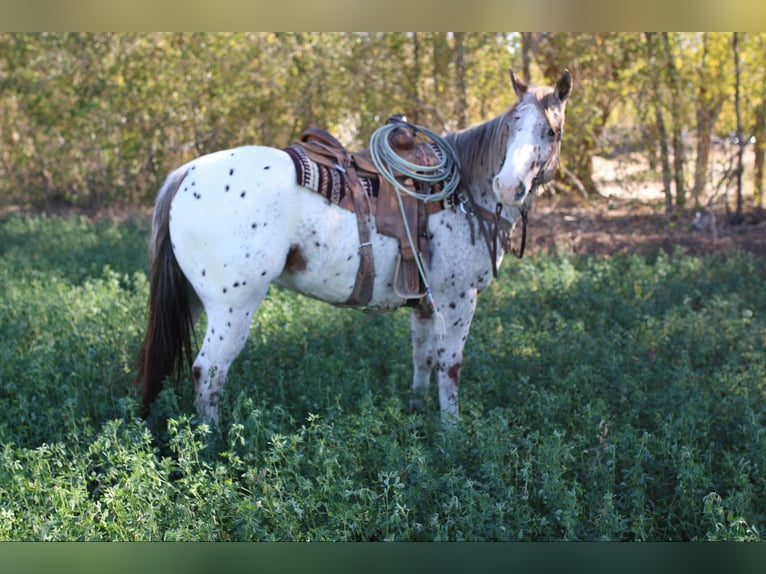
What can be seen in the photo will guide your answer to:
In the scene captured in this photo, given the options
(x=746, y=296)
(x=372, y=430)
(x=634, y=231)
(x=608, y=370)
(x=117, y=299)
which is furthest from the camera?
(x=634, y=231)

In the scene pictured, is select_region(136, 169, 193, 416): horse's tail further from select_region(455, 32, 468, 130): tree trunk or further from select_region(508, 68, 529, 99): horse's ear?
select_region(455, 32, 468, 130): tree trunk

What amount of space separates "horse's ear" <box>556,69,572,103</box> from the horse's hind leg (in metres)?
1.90

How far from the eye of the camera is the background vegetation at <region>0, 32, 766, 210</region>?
9.49 metres

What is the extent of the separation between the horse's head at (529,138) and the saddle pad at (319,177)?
0.82 meters

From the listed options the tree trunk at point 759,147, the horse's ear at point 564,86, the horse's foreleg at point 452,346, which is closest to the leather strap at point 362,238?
the horse's foreleg at point 452,346

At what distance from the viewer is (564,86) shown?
3.84 meters

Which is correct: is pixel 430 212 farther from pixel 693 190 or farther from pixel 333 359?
pixel 693 190

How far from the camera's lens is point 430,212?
4172 millimetres

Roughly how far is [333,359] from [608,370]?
178 centimetres

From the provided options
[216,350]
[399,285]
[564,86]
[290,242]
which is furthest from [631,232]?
[216,350]

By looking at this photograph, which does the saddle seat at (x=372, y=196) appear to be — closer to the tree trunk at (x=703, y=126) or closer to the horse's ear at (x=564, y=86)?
the horse's ear at (x=564, y=86)

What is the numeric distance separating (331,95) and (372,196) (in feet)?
23.0

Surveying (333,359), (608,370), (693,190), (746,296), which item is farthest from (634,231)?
(333,359)

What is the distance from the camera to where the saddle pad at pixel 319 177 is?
150 inches
